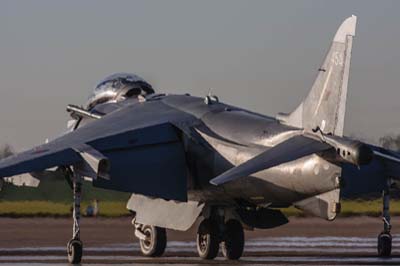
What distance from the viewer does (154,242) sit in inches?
1225

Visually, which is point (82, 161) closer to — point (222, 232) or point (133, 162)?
point (133, 162)

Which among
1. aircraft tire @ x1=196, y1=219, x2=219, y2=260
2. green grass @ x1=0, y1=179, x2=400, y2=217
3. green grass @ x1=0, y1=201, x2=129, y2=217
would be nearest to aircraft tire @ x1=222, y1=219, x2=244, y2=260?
aircraft tire @ x1=196, y1=219, x2=219, y2=260

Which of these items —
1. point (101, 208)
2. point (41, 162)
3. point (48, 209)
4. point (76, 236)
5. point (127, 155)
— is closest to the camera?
point (41, 162)

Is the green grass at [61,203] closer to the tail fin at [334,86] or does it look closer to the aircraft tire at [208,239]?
the aircraft tire at [208,239]

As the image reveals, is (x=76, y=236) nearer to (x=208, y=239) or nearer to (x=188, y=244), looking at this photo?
(x=208, y=239)

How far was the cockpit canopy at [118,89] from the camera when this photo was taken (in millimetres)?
33906

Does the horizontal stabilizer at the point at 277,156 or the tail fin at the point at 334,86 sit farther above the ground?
the tail fin at the point at 334,86

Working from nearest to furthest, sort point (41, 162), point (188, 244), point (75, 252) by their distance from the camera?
point (41, 162)
point (75, 252)
point (188, 244)

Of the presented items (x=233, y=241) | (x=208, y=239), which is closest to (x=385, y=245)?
(x=233, y=241)

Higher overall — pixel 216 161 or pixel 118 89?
pixel 118 89

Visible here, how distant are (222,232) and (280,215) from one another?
1260 millimetres

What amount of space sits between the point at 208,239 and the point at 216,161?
180cm

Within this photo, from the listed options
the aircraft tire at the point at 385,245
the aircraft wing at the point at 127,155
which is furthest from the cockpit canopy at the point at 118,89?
the aircraft tire at the point at 385,245

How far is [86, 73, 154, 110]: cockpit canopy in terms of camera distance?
3391cm
